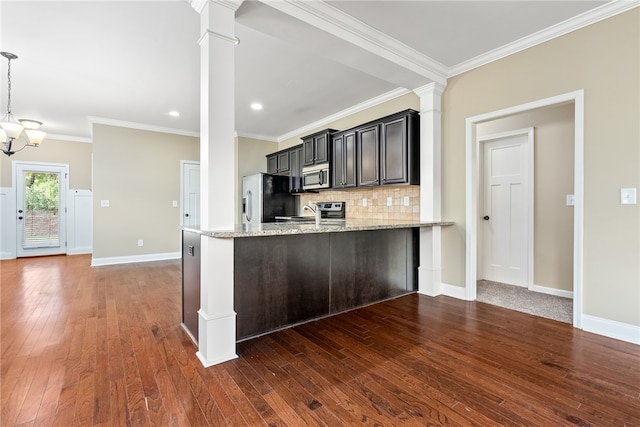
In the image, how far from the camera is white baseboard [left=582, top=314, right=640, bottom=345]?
7.36 feet

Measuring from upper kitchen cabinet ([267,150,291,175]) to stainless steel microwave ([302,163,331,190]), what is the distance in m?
0.70

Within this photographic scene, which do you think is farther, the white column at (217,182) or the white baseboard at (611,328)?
the white baseboard at (611,328)

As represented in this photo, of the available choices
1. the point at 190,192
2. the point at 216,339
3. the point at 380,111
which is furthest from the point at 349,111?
the point at 216,339

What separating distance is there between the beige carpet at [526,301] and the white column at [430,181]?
58 centimetres

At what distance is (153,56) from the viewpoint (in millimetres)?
3115

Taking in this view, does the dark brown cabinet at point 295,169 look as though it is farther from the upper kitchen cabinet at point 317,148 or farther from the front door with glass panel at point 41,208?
the front door with glass panel at point 41,208

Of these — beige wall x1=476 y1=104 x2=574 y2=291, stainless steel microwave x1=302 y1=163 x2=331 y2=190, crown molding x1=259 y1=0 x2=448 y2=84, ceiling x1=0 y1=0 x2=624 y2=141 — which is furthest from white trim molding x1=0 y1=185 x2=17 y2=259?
beige wall x1=476 y1=104 x2=574 y2=291

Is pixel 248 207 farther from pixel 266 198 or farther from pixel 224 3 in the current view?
pixel 224 3

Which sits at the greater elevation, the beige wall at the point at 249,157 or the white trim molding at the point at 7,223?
the beige wall at the point at 249,157

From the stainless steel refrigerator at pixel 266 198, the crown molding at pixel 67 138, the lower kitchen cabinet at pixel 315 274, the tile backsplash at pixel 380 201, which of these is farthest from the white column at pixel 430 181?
the crown molding at pixel 67 138

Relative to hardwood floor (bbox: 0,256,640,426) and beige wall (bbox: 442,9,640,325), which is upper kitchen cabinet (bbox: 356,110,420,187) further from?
hardwood floor (bbox: 0,256,640,426)

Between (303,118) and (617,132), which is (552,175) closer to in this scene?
(617,132)

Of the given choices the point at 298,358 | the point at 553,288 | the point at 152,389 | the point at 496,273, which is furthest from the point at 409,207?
the point at 152,389

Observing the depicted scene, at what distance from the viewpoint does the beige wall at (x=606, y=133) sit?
2260 mm
